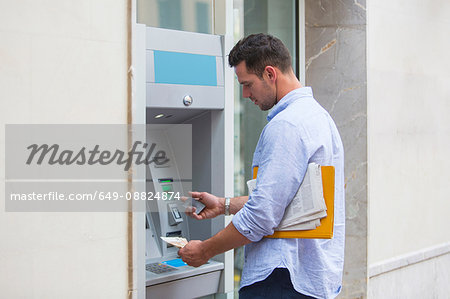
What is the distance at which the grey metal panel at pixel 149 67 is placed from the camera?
2426 mm

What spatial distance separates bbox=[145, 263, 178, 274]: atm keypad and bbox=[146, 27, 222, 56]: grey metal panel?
1100 mm

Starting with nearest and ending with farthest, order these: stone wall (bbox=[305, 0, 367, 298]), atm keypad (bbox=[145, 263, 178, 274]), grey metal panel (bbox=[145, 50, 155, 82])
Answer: grey metal panel (bbox=[145, 50, 155, 82]), atm keypad (bbox=[145, 263, 178, 274]), stone wall (bbox=[305, 0, 367, 298])

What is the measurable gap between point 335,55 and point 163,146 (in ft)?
5.83

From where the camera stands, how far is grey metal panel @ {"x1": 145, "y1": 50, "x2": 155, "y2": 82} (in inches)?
95.5

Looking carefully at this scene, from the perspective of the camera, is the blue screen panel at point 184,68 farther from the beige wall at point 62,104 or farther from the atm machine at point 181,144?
the beige wall at point 62,104

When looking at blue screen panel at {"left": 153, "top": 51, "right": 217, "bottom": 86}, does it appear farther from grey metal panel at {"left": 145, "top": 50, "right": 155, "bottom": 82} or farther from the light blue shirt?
the light blue shirt

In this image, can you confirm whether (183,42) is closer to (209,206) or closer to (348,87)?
(209,206)

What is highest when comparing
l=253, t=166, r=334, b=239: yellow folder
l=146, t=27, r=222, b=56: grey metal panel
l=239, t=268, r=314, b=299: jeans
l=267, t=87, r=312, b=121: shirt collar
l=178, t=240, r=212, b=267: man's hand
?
l=146, t=27, r=222, b=56: grey metal panel

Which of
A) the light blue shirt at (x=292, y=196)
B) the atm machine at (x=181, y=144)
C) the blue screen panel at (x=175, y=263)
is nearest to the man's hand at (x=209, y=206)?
the atm machine at (x=181, y=144)

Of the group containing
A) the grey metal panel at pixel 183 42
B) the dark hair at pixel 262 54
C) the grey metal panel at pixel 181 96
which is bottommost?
the grey metal panel at pixel 181 96

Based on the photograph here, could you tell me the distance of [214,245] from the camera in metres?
2.05

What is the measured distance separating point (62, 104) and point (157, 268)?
95 centimetres

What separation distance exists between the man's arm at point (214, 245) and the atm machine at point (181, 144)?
40 centimetres
